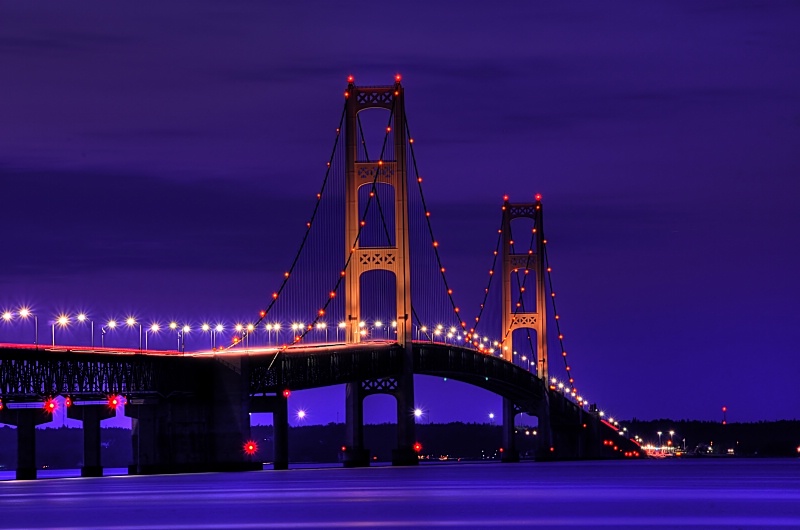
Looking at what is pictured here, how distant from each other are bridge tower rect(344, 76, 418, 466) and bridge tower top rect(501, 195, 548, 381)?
150 feet

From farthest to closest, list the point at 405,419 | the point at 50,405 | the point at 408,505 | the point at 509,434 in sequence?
the point at 509,434 → the point at 405,419 → the point at 50,405 → the point at 408,505

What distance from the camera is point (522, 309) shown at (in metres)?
168

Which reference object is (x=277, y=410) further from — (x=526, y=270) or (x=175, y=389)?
(x=526, y=270)

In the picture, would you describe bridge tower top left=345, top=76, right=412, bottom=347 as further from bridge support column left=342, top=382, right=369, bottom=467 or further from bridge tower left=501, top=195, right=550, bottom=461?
bridge tower left=501, top=195, right=550, bottom=461

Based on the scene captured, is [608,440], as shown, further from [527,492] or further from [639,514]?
[639,514]

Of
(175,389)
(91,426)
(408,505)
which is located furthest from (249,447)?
(408,505)

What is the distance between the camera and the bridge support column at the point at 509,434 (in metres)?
149

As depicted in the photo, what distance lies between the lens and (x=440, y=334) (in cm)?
12325

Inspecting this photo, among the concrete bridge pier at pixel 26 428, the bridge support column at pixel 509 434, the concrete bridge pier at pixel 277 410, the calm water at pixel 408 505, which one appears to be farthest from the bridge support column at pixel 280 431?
the bridge support column at pixel 509 434

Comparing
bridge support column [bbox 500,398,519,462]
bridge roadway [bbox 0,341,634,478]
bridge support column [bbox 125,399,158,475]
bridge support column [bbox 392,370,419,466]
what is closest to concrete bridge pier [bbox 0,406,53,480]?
bridge roadway [bbox 0,341,634,478]

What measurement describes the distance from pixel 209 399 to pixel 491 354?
4531cm

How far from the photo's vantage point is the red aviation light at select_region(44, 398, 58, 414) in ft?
303

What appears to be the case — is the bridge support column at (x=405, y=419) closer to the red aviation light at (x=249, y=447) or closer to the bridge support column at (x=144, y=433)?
the red aviation light at (x=249, y=447)

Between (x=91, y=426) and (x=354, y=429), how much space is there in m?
15.2
